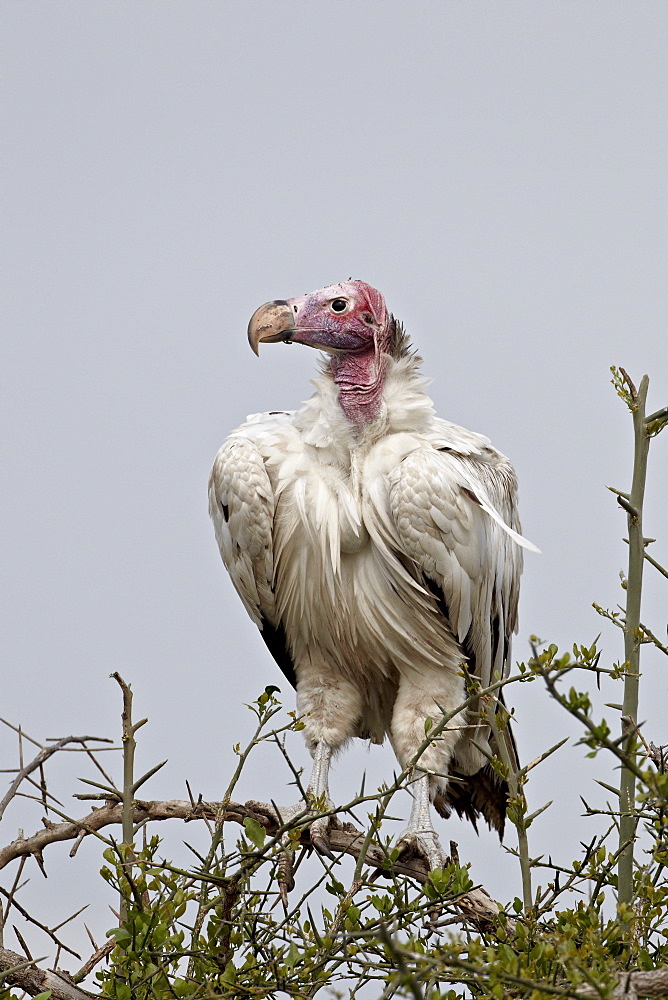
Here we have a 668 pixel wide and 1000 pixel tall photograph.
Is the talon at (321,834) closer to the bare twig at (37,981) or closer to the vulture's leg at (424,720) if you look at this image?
the vulture's leg at (424,720)

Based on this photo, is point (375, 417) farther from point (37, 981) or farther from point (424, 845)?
point (37, 981)

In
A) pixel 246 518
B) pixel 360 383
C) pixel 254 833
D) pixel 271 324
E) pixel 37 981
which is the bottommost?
pixel 37 981

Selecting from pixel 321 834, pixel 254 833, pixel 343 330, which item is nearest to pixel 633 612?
pixel 254 833

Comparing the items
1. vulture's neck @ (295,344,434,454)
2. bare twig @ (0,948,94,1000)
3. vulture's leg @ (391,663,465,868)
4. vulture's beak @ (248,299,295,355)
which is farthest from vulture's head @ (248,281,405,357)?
bare twig @ (0,948,94,1000)

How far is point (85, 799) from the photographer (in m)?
2.98

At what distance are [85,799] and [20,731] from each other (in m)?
0.30

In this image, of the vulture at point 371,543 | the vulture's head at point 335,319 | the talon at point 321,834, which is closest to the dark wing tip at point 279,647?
the vulture at point 371,543

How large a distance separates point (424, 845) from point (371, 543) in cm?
105

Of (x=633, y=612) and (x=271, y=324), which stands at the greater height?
(x=271, y=324)

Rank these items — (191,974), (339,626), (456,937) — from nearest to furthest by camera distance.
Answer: (456,937) < (191,974) < (339,626)

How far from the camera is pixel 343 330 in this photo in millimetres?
4637

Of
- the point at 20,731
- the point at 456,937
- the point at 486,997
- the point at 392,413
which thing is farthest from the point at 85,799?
the point at 392,413

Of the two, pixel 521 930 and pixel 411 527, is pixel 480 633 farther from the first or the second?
pixel 521 930

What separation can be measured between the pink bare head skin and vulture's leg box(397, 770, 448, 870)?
4.66 feet
